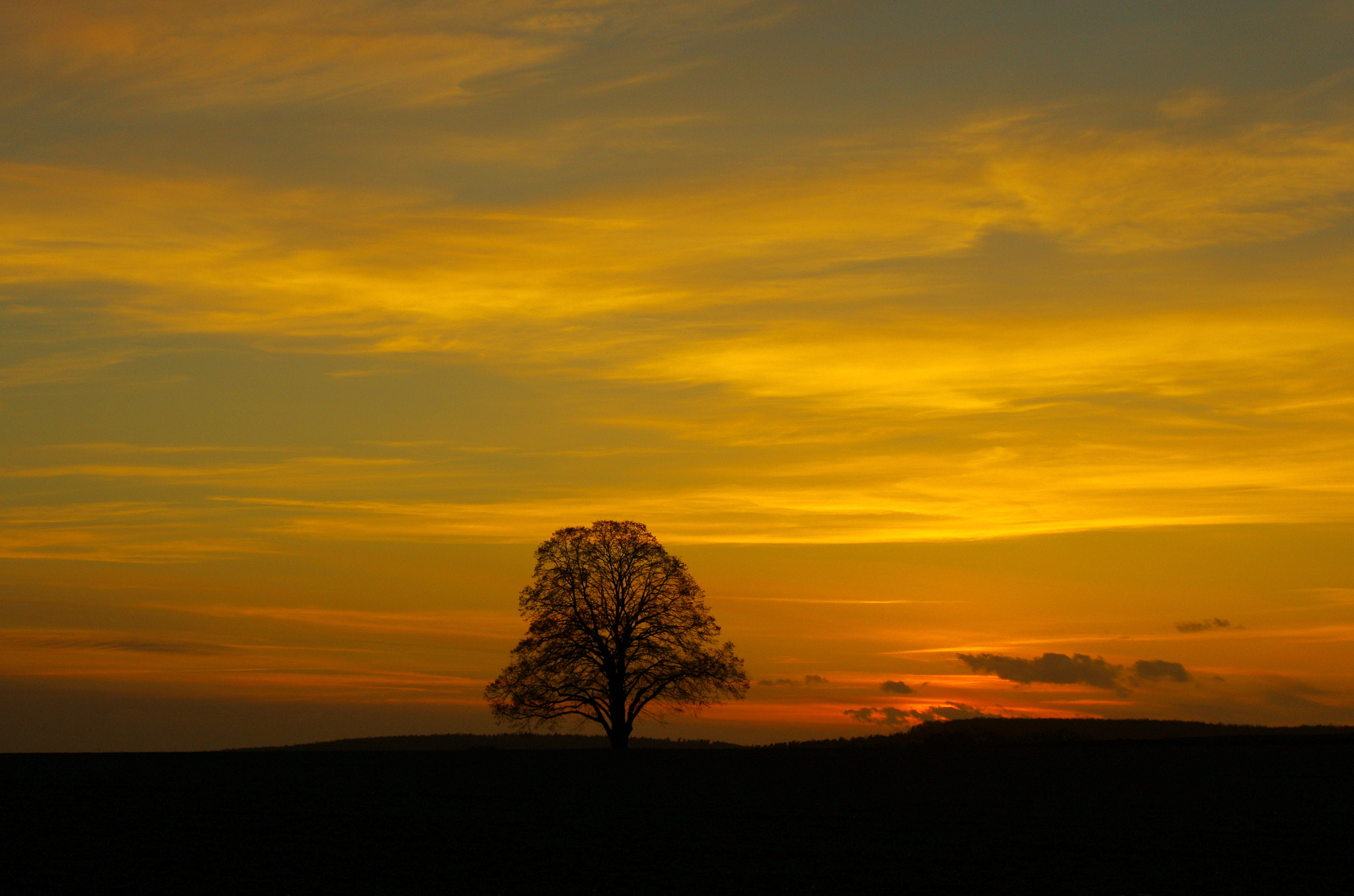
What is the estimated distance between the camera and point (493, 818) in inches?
1248

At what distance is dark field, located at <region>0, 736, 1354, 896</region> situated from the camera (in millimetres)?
24312

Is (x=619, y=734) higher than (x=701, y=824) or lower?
higher

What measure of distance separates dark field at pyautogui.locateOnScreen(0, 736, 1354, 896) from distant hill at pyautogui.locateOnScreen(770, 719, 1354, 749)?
6102mm

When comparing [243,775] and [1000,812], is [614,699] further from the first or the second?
[1000,812]

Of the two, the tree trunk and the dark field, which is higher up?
the tree trunk

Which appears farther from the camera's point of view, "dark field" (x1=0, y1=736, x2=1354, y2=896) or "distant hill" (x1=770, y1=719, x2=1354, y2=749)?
"distant hill" (x1=770, y1=719, x2=1354, y2=749)

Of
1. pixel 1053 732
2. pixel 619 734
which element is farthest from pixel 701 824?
pixel 1053 732

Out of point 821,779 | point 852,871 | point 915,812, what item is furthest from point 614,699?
point 852,871

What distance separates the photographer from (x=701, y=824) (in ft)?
102

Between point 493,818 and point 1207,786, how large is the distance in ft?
69.7

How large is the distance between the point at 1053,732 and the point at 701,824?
2970cm

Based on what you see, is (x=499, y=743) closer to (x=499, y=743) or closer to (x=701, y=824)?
(x=499, y=743)

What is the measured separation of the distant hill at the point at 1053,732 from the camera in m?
51.9

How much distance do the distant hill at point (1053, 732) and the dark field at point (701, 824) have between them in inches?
240
